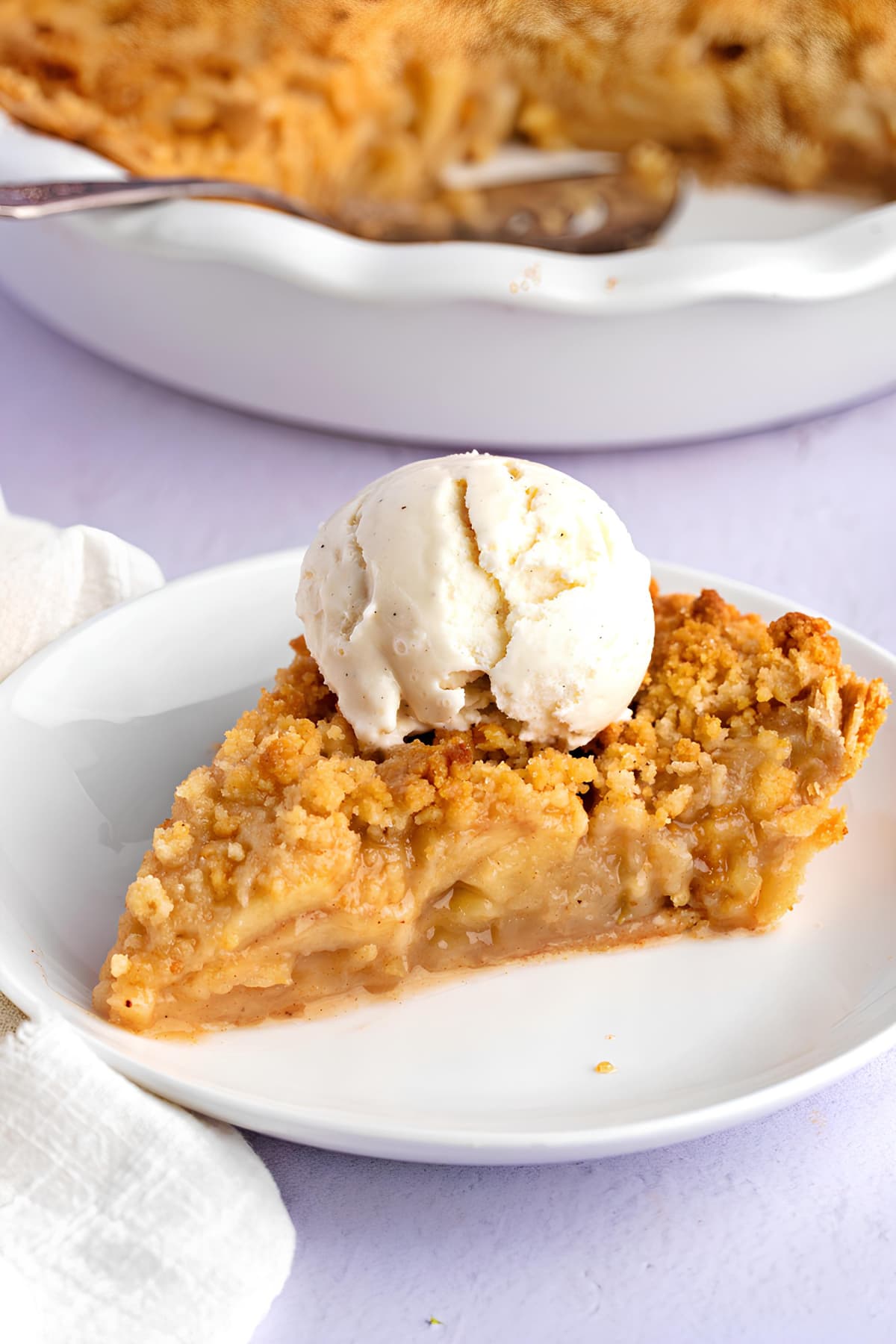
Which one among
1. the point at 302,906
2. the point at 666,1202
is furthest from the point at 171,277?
the point at 666,1202

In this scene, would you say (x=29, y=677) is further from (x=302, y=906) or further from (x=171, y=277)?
(x=171, y=277)

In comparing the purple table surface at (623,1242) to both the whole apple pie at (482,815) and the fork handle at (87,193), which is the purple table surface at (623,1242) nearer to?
the whole apple pie at (482,815)

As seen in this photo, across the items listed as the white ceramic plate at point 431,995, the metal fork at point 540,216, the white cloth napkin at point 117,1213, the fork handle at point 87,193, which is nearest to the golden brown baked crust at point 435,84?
the metal fork at point 540,216

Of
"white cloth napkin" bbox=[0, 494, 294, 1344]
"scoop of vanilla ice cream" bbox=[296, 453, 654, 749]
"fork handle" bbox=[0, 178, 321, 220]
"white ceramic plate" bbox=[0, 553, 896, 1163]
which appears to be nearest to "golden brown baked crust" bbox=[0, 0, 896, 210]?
"fork handle" bbox=[0, 178, 321, 220]

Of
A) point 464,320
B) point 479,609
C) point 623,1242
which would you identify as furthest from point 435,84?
point 623,1242

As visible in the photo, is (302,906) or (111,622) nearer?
(302,906)

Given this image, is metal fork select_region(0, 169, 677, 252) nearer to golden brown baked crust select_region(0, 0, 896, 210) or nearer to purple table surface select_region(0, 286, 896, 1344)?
golden brown baked crust select_region(0, 0, 896, 210)

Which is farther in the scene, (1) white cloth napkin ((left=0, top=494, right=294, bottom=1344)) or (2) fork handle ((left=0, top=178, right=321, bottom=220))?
(2) fork handle ((left=0, top=178, right=321, bottom=220))
